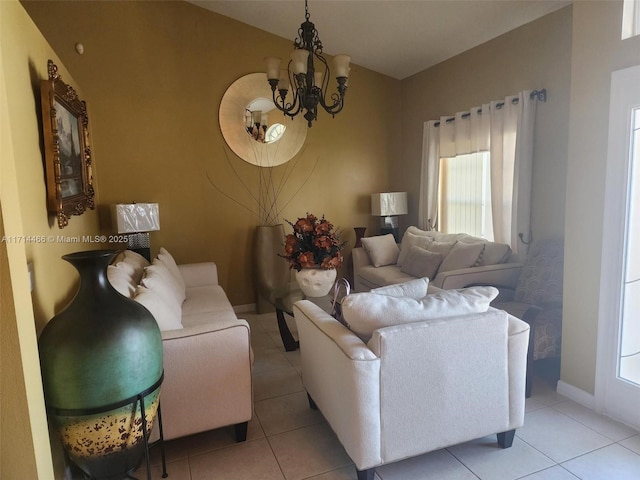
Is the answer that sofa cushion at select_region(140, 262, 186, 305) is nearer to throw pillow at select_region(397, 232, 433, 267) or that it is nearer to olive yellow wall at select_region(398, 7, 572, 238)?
throw pillow at select_region(397, 232, 433, 267)

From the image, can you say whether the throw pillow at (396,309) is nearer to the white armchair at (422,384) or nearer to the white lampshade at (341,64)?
the white armchair at (422,384)

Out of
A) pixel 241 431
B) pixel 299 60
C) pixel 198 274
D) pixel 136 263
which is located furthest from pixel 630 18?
pixel 198 274

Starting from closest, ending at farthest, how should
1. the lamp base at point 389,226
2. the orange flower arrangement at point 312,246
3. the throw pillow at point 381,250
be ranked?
the orange flower arrangement at point 312,246 < the throw pillow at point 381,250 < the lamp base at point 389,226

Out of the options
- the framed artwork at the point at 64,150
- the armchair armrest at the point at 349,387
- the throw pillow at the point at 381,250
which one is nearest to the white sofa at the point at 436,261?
the throw pillow at the point at 381,250

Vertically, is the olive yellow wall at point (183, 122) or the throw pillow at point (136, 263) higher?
the olive yellow wall at point (183, 122)

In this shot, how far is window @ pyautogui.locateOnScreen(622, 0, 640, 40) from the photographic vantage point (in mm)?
2141

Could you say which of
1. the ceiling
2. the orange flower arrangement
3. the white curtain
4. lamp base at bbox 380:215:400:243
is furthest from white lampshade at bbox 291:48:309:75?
lamp base at bbox 380:215:400:243

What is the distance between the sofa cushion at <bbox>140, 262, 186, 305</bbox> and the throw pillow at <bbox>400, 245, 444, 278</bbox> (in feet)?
7.26

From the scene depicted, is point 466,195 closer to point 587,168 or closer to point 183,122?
point 587,168

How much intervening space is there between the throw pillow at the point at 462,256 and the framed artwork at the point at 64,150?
3000 mm

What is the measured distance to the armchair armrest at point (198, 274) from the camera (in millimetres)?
3900

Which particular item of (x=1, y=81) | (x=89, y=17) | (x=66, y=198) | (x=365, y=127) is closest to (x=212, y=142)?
(x=89, y=17)

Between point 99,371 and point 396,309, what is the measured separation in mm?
1252

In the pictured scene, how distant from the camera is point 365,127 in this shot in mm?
5125
